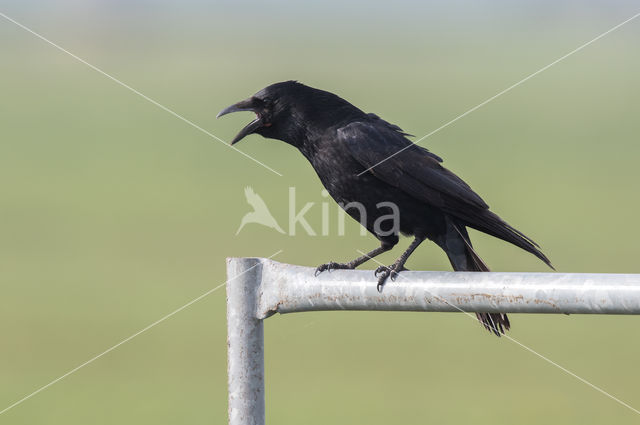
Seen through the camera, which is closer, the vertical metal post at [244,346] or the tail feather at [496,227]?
the vertical metal post at [244,346]

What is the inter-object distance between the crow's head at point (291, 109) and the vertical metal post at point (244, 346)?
5.45 ft

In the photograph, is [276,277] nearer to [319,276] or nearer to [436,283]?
[319,276]

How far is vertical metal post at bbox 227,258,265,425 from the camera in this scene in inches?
90.4

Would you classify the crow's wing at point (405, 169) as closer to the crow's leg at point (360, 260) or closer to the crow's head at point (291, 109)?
the crow's head at point (291, 109)

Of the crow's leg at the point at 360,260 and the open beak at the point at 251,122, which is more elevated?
the open beak at the point at 251,122

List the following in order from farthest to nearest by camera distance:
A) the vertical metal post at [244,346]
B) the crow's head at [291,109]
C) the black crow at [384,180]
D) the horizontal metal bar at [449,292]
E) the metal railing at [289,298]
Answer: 1. the crow's head at [291,109]
2. the black crow at [384,180]
3. the vertical metal post at [244,346]
4. the metal railing at [289,298]
5. the horizontal metal bar at [449,292]

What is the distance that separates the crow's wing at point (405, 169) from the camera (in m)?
3.64

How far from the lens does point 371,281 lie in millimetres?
2244

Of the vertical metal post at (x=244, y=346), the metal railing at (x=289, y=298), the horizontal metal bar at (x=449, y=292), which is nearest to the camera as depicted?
the horizontal metal bar at (x=449, y=292)

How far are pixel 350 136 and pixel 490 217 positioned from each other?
0.78 m

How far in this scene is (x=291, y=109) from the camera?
3934 mm

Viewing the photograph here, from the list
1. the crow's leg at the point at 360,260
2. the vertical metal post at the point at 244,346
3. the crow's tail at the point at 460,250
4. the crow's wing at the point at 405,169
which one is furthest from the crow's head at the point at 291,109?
the vertical metal post at the point at 244,346

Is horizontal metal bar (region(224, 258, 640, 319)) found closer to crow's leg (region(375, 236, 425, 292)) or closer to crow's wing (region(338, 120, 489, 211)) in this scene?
crow's leg (region(375, 236, 425, 292))

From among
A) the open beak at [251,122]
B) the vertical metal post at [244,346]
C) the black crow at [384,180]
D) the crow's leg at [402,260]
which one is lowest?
the vertical metal post at [244,346]
